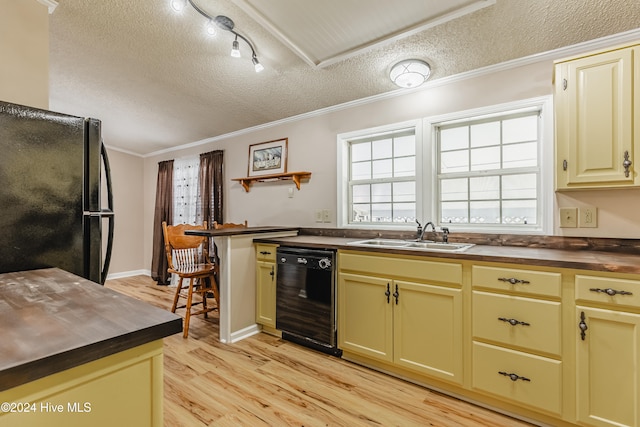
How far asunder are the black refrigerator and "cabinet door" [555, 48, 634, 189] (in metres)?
2.60

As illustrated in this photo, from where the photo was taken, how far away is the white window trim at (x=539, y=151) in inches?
80.0

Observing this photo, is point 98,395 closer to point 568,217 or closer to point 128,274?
point 568,217

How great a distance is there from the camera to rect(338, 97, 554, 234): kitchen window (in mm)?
2174

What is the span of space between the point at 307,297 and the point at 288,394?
73cm

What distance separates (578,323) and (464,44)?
1.82m

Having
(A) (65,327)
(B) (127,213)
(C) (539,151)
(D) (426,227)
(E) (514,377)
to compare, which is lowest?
(E) (514,377)

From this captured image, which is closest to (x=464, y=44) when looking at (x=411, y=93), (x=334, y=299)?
(x=411, y=93)

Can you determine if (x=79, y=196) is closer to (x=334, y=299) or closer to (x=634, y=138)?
(x=334, y=299)

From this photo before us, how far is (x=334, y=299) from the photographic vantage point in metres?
2.29

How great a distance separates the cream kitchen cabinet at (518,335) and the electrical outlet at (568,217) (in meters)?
0.66

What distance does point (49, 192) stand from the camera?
1259 mm

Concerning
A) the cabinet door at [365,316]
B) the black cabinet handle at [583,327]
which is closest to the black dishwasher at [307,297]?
the cabinet door at [365,316]

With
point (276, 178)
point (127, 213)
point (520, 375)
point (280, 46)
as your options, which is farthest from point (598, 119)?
point (127, 213)

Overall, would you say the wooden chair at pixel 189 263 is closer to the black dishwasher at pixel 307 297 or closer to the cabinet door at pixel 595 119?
the black dishwasher at pixel 307 297
